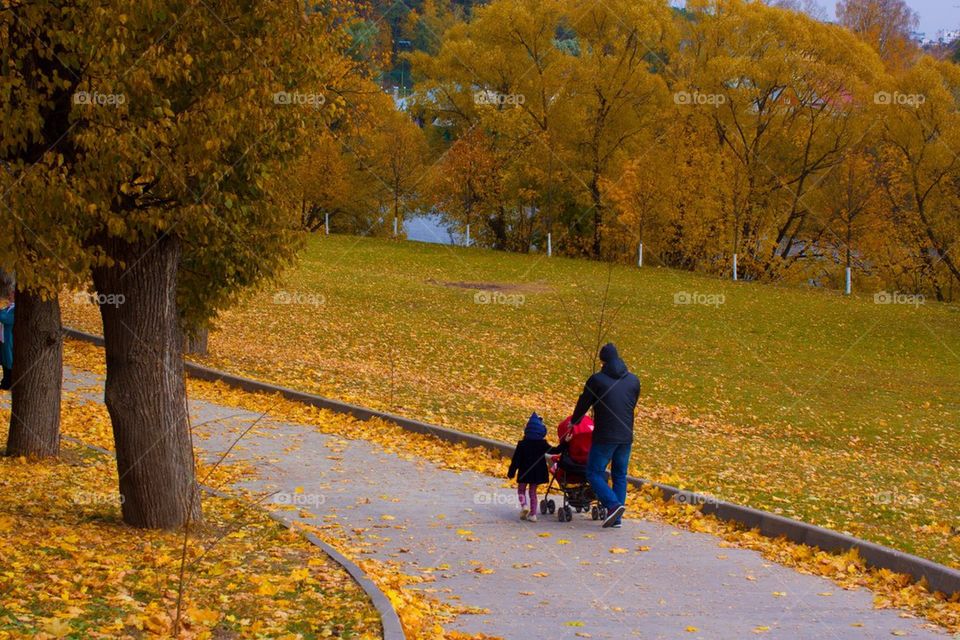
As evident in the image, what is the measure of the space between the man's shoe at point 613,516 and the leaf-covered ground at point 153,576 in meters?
3.00

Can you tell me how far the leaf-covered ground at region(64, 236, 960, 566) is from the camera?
48.8 ft

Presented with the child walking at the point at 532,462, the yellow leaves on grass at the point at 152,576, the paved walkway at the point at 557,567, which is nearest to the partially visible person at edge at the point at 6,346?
the paved walkway at the point at 557,567

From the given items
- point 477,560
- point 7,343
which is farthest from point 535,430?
point 7,343

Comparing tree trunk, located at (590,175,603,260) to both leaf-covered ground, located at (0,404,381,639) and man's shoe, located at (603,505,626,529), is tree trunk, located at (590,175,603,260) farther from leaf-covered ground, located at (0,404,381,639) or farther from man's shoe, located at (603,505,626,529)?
leaf-covered ground, located at (0,404,381,639)

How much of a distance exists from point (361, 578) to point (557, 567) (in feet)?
6.08

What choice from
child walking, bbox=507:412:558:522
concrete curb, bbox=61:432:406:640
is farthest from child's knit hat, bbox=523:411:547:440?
concrete curb, bbox=61:432:406:640

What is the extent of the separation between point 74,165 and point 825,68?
4416 cm

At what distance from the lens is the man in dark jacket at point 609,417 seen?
11.0 m

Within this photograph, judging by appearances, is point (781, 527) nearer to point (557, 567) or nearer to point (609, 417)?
point (609, 417)

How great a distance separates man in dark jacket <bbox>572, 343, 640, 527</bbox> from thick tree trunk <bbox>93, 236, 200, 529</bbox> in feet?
12.1

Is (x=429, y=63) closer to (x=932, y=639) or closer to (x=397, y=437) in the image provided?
(x=397, y=437)

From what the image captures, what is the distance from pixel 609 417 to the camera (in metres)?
11.0

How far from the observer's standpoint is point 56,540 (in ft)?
30.1

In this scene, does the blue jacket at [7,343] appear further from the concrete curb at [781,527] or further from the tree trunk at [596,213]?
the tree trunk at [596,213]
